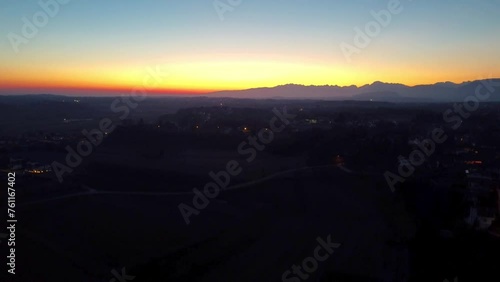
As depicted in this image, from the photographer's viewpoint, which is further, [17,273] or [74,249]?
[74,249]

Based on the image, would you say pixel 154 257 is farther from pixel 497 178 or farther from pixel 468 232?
pixel 497 178

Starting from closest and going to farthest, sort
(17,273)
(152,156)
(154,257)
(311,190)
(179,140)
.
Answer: (17,273) < (154,257) < (311,190) < (152,156) < (179,140)

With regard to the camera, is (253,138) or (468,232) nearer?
(468,232)

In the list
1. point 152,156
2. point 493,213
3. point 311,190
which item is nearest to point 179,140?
point 152,156

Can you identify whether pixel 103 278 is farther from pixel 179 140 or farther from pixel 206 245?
pixel 179 140

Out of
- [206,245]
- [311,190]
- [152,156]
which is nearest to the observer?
[206,245]

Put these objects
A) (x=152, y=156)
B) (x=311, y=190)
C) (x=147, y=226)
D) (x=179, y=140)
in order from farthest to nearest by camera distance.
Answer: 1. (x=179, y=140)
2. (x=152, y=156)
3. (x=311, y=190)
4. (x=147, y=226)

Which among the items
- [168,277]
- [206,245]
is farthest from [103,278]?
[206,245]

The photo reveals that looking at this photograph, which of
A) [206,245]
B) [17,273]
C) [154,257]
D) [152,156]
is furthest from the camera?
[152,156]

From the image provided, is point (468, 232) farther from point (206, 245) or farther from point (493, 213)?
point (206, 245)
